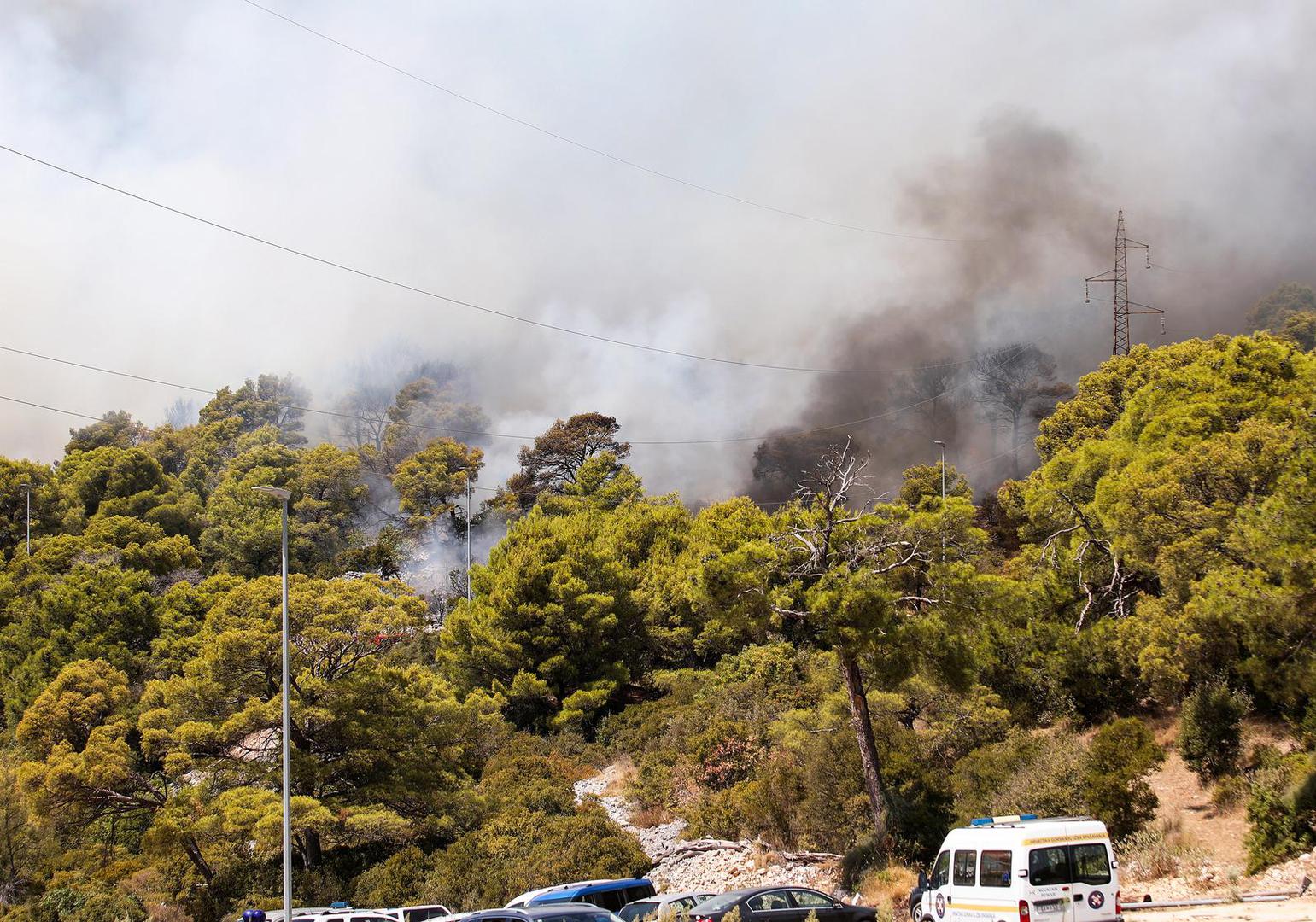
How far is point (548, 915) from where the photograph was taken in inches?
586

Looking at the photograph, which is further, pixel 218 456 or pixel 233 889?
pixel 218 456

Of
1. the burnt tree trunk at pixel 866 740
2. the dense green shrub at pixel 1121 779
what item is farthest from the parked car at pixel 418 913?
the dense green shrub at pixel 1121 779

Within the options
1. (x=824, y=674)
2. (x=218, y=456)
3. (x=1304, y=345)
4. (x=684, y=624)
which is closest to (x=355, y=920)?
(x=824, y=674)

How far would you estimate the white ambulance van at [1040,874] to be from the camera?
1404cm

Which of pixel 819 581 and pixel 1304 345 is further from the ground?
pixel 1304 345

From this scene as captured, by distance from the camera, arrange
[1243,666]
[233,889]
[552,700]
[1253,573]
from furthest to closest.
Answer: [552,700], [233,889], [1243,666], [1253,573]

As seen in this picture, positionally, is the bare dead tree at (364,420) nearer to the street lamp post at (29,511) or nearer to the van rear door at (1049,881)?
the street lamp post at (29,511)

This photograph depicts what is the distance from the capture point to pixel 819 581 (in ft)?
79.7

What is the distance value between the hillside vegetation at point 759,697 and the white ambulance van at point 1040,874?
7.21m

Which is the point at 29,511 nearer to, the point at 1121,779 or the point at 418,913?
the point at 418,913

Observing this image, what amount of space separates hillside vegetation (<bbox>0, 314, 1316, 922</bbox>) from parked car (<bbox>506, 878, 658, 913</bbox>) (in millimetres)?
5016

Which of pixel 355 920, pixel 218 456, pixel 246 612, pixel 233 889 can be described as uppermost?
pixel 218 456

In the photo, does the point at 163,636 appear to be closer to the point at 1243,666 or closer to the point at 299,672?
the point at 299,672

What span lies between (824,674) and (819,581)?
1086cm
